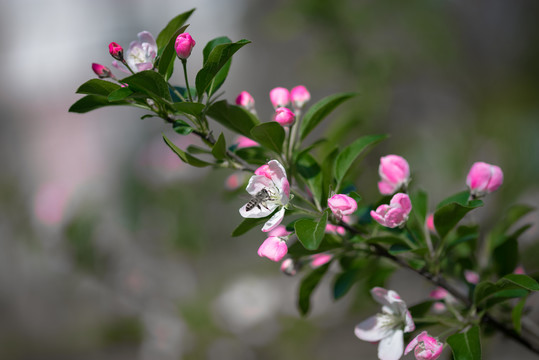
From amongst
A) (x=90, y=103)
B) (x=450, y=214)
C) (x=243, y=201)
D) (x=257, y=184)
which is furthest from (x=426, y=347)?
(x=243, y=201)

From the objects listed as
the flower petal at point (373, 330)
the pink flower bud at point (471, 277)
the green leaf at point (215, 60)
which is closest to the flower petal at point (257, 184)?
the green leaf at point (215, 60)

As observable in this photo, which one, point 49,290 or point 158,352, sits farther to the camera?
point 49,290

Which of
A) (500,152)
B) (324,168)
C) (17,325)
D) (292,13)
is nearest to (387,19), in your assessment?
(292,13)

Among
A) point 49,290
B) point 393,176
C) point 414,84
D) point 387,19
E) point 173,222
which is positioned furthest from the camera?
point 49,290

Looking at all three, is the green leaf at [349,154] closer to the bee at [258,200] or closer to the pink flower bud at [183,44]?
the bee at [258,200]

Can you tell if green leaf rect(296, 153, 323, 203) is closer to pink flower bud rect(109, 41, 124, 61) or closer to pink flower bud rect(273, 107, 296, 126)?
pink flower bud rect(273, 107, 296, 126)

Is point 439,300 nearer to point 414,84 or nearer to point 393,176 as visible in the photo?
point 393,176

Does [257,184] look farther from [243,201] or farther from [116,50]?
[243,201]
